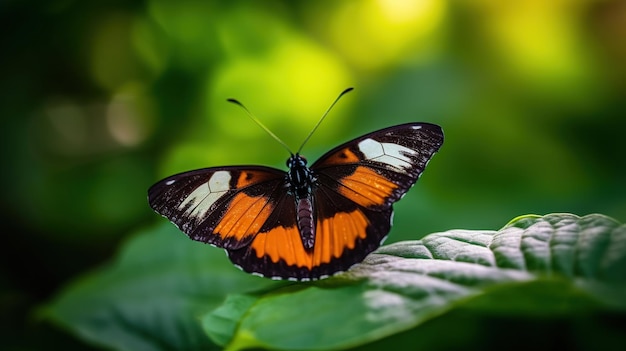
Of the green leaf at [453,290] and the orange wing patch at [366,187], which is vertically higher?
the orange wing patch at [366,187]

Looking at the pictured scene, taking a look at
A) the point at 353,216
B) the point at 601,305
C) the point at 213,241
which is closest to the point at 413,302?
the point at 601,305

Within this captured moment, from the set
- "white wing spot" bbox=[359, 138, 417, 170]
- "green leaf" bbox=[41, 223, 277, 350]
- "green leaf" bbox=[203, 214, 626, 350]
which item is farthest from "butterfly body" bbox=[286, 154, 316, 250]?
"green leaf" bbox=[41, 223, 277, 350]

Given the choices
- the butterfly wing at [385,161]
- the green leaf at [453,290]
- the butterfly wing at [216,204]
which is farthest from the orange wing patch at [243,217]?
the green leaf at [453,290]

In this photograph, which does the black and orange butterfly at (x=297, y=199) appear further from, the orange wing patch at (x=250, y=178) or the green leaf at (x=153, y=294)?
the green leaf at (x=153, y=294)

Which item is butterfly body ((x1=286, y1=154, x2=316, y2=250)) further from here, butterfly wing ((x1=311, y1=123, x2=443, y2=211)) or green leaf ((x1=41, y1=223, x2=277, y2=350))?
green leaf ((x1=41, y1=223, x2=277, y2=350))

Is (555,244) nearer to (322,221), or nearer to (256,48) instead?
(322,221)

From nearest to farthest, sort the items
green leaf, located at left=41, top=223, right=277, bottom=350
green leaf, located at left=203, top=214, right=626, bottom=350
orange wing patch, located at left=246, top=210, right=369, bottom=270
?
green leaf, located at left=203, top=214, right=626, bottom=350
orange wing patch, located at left=246, top=210, right=369, bottom=270
green leaf, located at left=41, top=223, right=277, bottom=350
